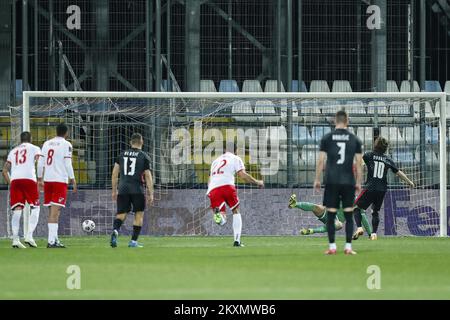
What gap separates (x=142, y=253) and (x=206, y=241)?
199 inches

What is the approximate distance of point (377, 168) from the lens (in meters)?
22.8

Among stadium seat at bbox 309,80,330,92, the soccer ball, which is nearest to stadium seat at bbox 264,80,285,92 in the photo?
stadium seat at bbox 309,80,330,92

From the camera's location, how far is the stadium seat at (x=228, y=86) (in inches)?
1168

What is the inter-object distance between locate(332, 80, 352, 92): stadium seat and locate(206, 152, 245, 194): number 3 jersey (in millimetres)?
8452

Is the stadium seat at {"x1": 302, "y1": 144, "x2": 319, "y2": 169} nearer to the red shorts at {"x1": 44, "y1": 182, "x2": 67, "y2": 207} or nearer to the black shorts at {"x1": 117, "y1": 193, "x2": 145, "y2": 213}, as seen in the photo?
the black shorts at {"x1": 117, "y1": 193, "x2": 145, "y2": 213}

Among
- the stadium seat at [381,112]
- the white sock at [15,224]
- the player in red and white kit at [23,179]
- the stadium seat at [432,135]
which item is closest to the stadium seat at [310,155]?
the stadium seat at [381,112]

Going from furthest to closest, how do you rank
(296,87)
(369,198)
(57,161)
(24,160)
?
(296,87)
(369,198)
(24,160)
(57,161)

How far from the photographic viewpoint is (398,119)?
1062 inches

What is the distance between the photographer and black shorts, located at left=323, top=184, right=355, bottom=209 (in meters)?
17.1

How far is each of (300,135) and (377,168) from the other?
403 cm

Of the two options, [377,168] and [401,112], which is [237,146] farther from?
[377,168]

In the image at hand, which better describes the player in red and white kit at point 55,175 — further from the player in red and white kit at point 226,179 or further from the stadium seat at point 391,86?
the stadium seat at point 391,86

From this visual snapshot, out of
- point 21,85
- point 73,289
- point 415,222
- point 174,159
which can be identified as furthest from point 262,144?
point 73,289

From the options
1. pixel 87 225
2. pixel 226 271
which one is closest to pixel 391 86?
pixel 87 225
